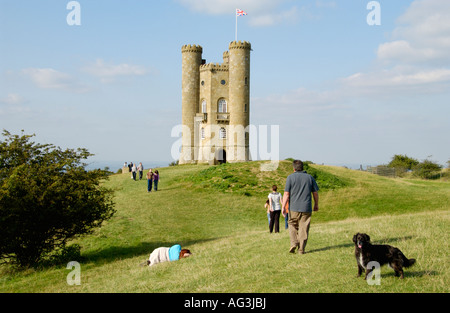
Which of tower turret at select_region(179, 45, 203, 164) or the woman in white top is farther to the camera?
tower turret at select_region(179, 45, 203, 164)

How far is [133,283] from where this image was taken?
10422mm

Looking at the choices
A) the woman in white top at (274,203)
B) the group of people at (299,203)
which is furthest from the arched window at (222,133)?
the group of people at (299,203)

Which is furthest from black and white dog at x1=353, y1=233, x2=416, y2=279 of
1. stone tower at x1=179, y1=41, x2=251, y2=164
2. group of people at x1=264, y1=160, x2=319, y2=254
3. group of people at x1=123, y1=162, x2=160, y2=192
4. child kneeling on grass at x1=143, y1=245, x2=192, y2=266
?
stone tower at x1=179, y1=41, x2=251, y2=164

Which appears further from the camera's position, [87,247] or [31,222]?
[87,247]

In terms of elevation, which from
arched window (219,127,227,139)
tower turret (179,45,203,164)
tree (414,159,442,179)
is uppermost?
tower turret (179,45,203,164)

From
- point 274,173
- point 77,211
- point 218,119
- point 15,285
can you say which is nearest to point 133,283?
point 15,285

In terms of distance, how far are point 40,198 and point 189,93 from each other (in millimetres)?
42979

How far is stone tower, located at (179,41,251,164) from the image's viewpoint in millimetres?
54906

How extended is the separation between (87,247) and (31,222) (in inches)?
176

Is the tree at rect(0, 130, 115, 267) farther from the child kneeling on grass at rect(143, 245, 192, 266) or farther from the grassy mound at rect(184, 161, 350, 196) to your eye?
the grassy mound at rect(184, 161, 350, 196)

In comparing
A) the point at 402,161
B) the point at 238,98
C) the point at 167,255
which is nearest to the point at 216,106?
the point at 238,98

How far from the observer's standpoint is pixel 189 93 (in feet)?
189
